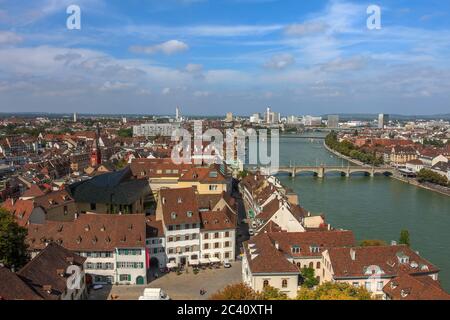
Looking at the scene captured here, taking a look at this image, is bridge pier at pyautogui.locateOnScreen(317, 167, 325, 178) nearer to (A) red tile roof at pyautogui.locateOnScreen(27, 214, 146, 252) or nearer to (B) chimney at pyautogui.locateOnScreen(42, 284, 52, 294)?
(A) red tile roof at pyautogui.locateOnScreen(27, 214, 146, 252)

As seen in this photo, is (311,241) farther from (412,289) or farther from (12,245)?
(12,245)

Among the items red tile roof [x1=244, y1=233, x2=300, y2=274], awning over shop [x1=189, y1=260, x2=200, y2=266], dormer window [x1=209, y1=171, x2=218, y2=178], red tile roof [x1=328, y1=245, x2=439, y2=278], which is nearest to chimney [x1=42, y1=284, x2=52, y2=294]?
red tile roof [x1=244, y1=233, x2=300, y2=274]

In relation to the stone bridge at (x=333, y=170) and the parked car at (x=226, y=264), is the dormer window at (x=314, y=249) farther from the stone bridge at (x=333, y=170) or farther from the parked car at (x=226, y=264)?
the stone bridge at (x=333, y=170)

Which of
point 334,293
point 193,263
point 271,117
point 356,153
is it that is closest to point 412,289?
point 334,293

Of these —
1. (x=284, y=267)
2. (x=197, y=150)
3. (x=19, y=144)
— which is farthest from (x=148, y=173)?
(x=19, y=144)

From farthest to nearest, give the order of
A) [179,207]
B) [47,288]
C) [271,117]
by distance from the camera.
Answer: [271,117] → [179,207] → [47,288]

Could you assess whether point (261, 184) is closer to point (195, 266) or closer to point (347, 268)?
point (195, 266)

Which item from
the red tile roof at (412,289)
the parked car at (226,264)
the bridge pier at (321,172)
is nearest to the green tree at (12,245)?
the parked car at (226,264)
